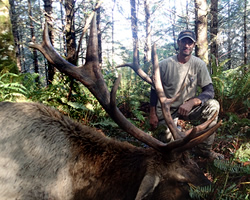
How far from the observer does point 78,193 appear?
224cm

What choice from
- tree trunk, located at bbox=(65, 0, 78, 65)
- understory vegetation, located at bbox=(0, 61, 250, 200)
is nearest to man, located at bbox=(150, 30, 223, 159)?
understory vegetation, located at bbox=(0, 61, 250, 200)

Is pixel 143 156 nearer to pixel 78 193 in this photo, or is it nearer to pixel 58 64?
pixel 78 193

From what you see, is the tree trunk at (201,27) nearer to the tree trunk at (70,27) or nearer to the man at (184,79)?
the man at (184,79)

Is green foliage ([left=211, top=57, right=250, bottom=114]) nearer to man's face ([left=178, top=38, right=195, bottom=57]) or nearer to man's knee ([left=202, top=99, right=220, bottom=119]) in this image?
man's knee ([left=202, top=99, right=220, bottom=119])

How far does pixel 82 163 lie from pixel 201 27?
626 centimetres

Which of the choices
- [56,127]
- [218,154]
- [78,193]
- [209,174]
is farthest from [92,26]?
[218,154]

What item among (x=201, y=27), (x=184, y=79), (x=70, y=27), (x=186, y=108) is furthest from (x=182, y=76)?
(x=70, y=27)

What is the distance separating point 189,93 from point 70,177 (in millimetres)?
3227

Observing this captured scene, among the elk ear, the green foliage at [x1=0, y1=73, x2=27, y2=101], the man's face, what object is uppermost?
the man's face

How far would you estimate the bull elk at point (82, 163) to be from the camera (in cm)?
216

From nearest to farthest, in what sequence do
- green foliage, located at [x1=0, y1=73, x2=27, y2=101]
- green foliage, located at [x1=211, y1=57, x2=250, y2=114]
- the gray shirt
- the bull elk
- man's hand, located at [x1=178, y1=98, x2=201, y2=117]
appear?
the bull elk
man's hand, located at [x1=178, y1=98, x2=201, y2=117]
the gray shirt
green foliage, located at [x1=0, y1=73, x2=27, y2=101]
green foliage, located at [x1=211, y1=57, x2=250, y2=114]

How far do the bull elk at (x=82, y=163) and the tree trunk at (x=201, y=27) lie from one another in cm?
531

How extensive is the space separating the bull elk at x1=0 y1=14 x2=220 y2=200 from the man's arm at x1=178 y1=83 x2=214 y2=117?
1424 mm

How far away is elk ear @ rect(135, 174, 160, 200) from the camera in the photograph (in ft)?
6.48
